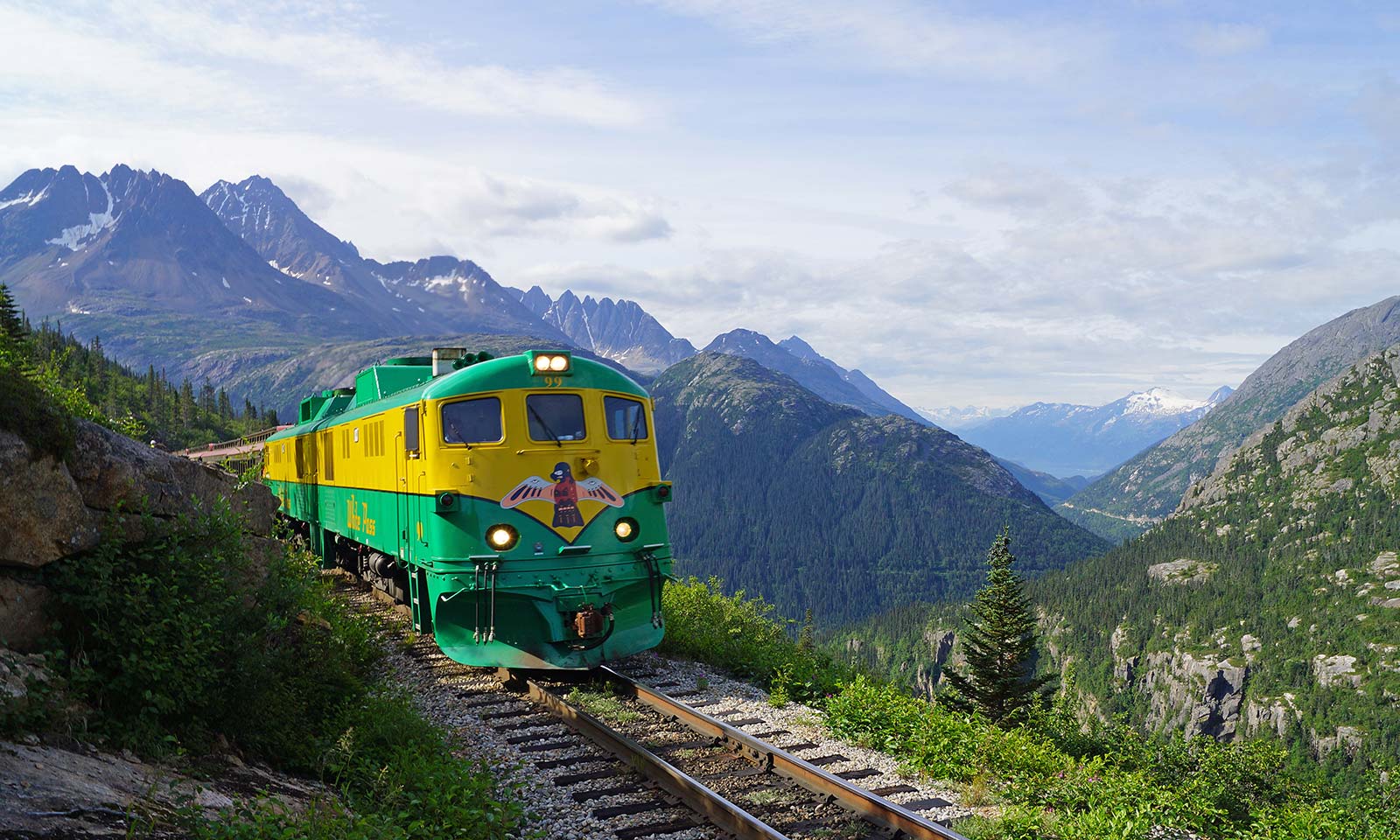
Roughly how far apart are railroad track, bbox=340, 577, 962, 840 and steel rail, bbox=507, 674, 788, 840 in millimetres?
14

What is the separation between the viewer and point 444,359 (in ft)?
59.1

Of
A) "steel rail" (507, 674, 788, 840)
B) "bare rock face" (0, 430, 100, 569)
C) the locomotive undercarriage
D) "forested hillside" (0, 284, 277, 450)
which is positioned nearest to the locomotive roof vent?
the locomotive undercarriage

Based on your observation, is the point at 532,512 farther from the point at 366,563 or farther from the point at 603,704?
the point at 366,563

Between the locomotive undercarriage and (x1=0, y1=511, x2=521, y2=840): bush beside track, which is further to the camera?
the locomotive undercarriage

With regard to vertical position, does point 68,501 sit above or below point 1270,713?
above

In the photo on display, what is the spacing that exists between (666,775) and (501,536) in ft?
16.2

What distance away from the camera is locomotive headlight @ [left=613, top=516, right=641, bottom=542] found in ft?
46.7

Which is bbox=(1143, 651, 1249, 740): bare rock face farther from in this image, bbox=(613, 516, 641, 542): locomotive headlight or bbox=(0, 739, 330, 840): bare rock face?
bbox=(0, 739, 330, 840): bare rock face

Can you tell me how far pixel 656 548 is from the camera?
14516 millimetres

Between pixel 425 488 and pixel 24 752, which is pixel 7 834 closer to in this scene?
pixel 24 752

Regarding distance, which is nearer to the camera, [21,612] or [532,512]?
[21,612]

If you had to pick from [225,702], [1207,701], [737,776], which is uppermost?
[225,702]

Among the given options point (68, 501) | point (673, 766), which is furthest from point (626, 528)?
point (68, 501)

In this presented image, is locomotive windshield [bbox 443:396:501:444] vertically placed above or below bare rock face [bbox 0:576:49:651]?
above
